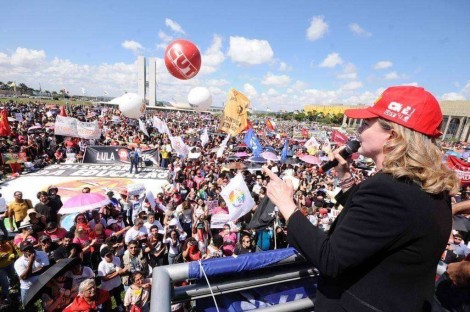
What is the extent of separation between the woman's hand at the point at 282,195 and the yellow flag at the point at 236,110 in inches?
484

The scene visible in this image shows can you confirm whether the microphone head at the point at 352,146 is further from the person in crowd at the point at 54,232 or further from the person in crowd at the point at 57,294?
the person in crowd at the point at 54,232

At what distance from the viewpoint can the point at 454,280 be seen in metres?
1.70

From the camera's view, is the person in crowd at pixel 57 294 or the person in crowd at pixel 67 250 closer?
the person in crowd at pixel 57 294

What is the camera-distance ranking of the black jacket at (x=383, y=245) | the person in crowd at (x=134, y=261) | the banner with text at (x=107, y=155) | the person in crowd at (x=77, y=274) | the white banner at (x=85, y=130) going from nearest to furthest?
the black jacket at (x=383, y=245), the person in crowd at (x=77, y=274), the person in crowd at (x=134, y=261), the white banner at (x=85, y=130), the banner with text at (x=107, y=155)

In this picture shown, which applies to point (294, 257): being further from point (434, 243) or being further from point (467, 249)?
point (467, 249)

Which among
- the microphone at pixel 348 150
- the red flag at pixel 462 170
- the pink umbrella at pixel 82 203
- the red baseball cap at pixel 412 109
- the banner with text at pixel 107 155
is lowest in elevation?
the banner with text at pixel 107 155

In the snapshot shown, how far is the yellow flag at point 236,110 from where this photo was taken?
13.8 meters

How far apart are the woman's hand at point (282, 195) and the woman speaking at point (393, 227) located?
0.02m

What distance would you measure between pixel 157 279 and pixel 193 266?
0.67ft

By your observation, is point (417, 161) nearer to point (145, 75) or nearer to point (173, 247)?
point (173, 247)

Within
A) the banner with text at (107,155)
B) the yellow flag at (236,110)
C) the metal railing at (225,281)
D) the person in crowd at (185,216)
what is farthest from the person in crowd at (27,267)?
the banner with text at (107,155)

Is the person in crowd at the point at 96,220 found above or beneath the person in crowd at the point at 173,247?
above

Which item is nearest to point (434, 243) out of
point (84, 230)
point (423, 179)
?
point (423, 179)

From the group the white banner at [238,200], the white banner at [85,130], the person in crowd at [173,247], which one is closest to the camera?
the person in crowd at [173,247]
